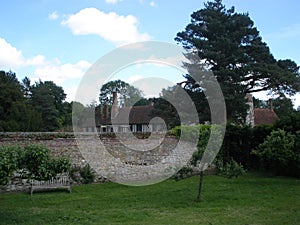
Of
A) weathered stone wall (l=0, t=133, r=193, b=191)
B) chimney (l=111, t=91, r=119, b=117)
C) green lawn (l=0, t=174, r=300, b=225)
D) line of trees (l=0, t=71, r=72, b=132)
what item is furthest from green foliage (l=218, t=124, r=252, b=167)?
line of trees (l=0, t=71, r=72, b=132)

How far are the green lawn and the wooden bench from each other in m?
0.22

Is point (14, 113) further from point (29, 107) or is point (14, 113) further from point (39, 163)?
point (39, 163)

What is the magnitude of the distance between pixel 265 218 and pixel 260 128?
853cm

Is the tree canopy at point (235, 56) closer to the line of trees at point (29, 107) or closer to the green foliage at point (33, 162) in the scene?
the line of trees at point (29, 107)

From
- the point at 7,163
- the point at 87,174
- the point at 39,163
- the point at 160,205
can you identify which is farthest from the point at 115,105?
the point at 7,163

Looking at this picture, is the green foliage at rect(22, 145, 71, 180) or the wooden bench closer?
the green foliage at rect(22, 145, 71, 180)

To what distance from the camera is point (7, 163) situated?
6051 millimetres

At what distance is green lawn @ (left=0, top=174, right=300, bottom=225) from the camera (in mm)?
5945

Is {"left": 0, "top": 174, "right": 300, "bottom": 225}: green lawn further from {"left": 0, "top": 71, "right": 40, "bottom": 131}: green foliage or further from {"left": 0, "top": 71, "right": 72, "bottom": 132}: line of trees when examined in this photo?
{"left": 0, "top": 71, "right": 72, "bottom": 132}: line of trees

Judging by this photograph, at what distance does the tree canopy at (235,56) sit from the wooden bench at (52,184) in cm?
1066

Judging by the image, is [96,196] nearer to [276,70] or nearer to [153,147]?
[153,147]

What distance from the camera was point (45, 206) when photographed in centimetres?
721

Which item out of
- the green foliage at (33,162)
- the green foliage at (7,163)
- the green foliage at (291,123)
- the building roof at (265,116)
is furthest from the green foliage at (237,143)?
the building roof at (265,116)

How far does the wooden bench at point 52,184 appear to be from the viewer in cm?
900
